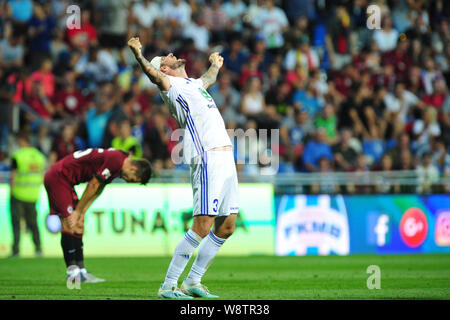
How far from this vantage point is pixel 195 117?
9344mm

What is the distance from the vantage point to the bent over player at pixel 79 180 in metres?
11.6

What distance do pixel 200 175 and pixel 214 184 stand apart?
19 cm

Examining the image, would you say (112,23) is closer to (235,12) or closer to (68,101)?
(68,101)

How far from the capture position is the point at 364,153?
65.3ft

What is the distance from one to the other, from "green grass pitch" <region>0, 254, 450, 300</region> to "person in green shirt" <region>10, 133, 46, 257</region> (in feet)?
3.45

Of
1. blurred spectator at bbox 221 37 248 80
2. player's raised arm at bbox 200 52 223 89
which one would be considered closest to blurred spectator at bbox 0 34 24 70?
blurred spectator at bbox 221 37 248 80

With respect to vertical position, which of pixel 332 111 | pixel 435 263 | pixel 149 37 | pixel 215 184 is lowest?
pixel 435 263

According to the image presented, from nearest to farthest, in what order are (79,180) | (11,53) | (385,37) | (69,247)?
(69,247)
(79,180)
(11,53)
(385,37)

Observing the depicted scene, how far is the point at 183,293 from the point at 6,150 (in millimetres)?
10667

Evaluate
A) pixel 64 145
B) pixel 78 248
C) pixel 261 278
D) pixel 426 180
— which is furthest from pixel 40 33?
pixel 261 278

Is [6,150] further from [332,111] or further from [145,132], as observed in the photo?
[332,111]

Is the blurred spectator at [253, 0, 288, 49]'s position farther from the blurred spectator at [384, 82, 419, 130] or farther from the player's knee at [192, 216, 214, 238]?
the player's knee at [192, 216, 214, 238]

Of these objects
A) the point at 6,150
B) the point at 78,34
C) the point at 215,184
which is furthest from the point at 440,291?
the point at 78,34

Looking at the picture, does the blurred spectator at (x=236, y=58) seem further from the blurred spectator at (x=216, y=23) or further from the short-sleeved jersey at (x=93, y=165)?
the short-sleeved jersey at (x=93, y=165)
